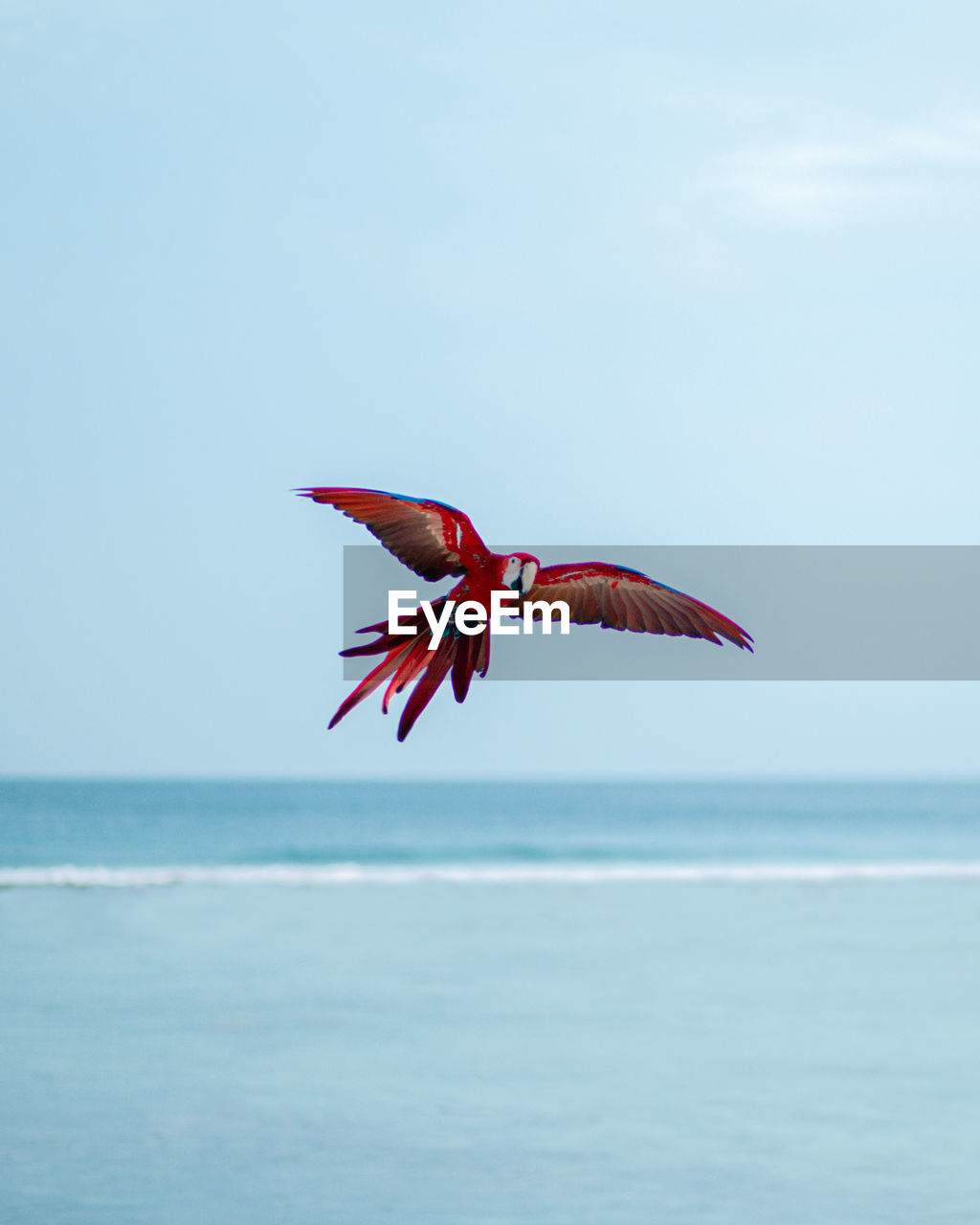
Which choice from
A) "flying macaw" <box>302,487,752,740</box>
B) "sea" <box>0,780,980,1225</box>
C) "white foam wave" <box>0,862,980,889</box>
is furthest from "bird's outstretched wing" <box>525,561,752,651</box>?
"white foam wave" <box>0,862,980,889</box>

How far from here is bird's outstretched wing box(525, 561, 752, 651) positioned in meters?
0.74

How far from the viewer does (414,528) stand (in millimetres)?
761

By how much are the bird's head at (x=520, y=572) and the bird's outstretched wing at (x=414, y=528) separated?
15mm

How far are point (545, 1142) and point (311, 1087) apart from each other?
1.78 metres

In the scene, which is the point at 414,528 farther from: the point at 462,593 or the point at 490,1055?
the point at 490,1055

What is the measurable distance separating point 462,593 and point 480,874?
23125mm

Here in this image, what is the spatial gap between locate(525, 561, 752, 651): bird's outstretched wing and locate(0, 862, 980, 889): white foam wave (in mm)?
20618

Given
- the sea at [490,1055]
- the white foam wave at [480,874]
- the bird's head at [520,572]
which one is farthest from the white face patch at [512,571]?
the white foam wave at [480,874]

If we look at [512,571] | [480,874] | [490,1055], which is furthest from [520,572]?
[480,874]

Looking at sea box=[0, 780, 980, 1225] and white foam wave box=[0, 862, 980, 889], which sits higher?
sea box=[0, 780, 980, 1225]

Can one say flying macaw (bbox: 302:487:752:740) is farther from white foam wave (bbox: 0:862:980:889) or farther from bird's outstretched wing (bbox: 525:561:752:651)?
white foam wave (bbox: 0:862:980:889)

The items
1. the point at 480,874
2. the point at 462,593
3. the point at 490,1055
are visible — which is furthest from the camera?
the point at 480,874

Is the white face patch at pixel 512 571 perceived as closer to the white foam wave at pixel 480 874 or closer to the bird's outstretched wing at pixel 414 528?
the bird's outstretched wing at pixel 414 528

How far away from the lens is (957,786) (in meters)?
59.6
